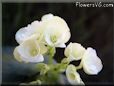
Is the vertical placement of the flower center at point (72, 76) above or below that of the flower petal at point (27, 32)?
below

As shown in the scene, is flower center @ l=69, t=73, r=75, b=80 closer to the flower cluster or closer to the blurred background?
the flower cluster

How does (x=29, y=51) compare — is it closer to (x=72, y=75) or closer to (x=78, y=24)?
(x=72, y=75)

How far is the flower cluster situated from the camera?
0.47 metres

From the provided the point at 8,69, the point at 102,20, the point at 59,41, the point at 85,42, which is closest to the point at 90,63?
the point at 59,41

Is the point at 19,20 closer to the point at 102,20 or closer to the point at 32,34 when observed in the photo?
the point at 102,20

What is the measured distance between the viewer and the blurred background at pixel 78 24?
0.79 m

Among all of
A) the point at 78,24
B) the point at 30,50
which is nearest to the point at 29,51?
the point at 30,50

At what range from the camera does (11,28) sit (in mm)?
833

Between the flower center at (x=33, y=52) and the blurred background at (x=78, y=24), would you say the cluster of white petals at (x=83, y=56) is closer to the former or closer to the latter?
the flower center at (x=33, y=52)

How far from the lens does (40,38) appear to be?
47 cm

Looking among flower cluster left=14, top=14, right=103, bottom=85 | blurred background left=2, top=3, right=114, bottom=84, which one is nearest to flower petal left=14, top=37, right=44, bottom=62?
flower cluster left=14, top=14, right=103, bottom=85

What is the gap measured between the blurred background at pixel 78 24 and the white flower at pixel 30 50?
0.59ft

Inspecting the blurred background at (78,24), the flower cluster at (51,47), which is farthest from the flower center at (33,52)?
the blurred background at (78,24)

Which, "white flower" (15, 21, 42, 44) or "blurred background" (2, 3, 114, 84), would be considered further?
"blurred background" (2, 3, 114, 84)
